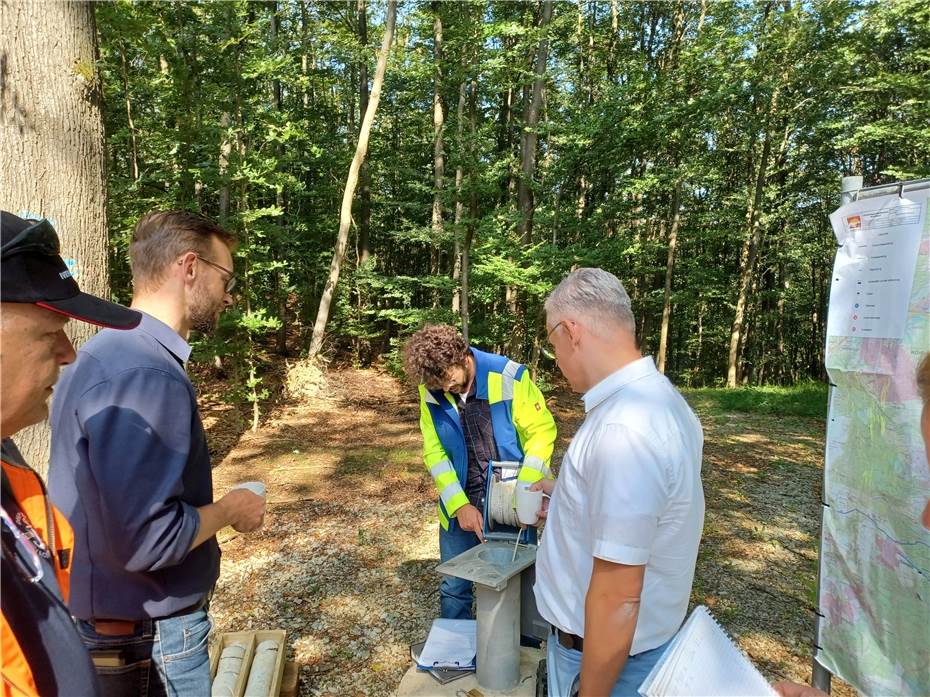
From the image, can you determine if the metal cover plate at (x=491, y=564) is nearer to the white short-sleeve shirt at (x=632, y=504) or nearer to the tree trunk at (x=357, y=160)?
the white short-sleeve shirt at (x=632, y=504)

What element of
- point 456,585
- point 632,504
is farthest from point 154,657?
point 456,585

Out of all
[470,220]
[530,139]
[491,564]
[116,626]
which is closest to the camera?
[116,626]

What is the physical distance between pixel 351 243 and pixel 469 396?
1308 cm

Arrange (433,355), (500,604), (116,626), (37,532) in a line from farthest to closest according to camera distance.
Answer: (433,355) < (500,604) < (116,626) < (37,532)

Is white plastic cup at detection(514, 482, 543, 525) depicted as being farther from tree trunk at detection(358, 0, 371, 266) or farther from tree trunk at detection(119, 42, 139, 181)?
tree trunk at detection(358, 0, 371, 266)

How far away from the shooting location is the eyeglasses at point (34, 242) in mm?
913

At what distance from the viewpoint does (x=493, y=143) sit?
32.3ft

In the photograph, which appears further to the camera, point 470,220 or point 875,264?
point 470,220

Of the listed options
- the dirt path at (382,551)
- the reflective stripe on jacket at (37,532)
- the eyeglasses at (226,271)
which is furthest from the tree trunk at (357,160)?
the reflective stripe on jacket at (37,532)

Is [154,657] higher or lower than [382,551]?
higher

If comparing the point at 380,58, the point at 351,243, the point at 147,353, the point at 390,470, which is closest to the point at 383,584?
the point at 390,470

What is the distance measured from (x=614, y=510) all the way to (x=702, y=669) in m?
0.44

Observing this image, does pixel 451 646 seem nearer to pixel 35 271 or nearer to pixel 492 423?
pixel 492 423

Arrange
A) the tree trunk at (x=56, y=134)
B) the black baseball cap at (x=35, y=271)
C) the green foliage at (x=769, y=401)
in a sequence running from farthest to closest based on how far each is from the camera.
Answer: the green foliage at (x=769, y=401), the tree trunk at (x=56, y=134), the black baseball cap at (x=35, y=271)
